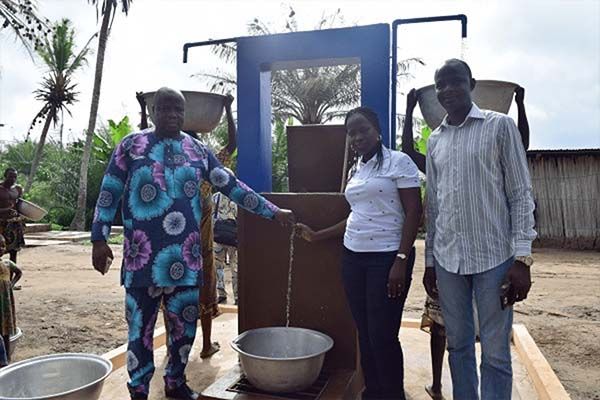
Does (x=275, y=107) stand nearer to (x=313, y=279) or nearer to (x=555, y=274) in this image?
(x=555, y=274)

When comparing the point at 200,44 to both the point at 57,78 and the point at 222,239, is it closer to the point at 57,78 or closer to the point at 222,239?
the point at 222,239

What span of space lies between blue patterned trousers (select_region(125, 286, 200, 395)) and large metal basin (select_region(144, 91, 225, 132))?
1.36 m

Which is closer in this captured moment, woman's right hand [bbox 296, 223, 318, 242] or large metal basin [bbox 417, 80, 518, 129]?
large metal basin [bbox 417, 80, 518, 129]

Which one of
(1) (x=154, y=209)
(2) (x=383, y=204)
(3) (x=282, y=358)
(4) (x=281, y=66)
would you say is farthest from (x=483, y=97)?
(1) (x=154, y=209)

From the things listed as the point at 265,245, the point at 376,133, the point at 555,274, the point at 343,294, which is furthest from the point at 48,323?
the point at 555,274

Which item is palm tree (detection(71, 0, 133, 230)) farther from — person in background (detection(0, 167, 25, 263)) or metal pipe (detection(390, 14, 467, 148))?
metal pipe (detection(390, 14, 467, 148))

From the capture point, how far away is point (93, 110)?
16.1 meters

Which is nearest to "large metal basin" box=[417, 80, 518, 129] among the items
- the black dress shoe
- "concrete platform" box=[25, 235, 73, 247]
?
the black dress shoe

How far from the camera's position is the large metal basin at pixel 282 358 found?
266 centimetres

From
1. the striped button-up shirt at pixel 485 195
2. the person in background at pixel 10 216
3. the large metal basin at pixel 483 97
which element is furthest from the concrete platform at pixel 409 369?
the person in background at pixel 10 216

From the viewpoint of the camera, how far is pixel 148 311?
2703 millimetres

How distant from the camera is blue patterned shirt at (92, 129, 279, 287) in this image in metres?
2.64

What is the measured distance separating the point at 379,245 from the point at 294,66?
179 cm

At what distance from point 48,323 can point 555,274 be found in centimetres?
822
